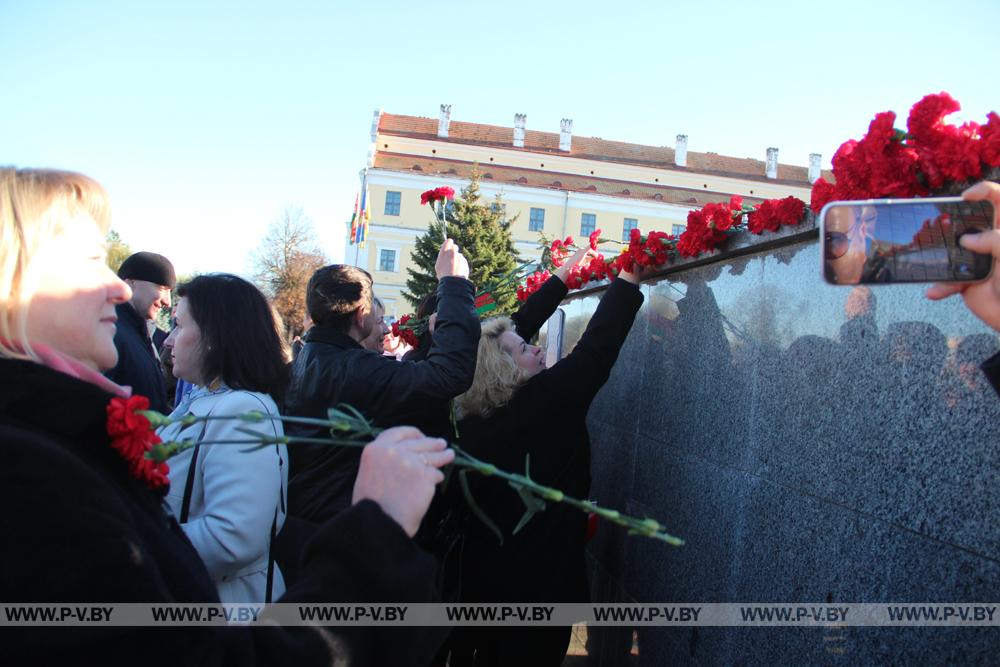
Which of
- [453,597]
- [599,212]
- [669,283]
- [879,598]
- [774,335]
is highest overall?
[599,212]

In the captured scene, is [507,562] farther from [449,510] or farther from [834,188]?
[834,188]

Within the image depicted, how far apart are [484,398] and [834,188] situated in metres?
1.56

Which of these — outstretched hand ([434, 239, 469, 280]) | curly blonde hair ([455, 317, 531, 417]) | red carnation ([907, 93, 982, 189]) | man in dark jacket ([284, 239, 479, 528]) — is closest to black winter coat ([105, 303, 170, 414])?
man in dark jacket ([284, 239, 479, 528])

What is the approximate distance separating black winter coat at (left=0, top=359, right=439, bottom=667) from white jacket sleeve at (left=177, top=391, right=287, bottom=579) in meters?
0.77

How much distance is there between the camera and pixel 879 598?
2.04 meters

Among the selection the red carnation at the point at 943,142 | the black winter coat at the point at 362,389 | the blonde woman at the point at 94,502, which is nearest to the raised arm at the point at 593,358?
the black winter coat at the point at 362,389

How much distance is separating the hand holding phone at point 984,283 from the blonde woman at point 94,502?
98 cm

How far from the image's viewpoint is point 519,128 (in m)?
55.3

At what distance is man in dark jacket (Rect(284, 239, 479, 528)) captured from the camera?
106 inches

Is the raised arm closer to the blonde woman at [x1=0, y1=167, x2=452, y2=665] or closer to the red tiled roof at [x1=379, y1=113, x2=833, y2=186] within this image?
the blonde woman at [x1=0, y1=167, x2=452, y2=665]

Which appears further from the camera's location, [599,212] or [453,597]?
[599,212]

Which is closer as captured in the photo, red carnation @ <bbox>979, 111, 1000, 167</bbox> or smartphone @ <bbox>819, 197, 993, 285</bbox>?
smartphone @ <bbox>819, 197, 993, 285</bbox>

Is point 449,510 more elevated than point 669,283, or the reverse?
point 669,283

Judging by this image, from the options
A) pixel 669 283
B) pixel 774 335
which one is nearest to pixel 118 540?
pixel 774 335
